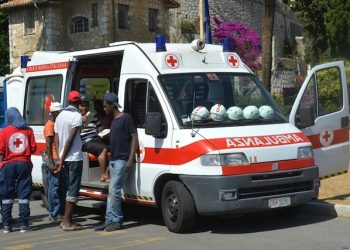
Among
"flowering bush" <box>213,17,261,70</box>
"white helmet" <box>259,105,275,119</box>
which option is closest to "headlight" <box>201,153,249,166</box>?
"white helmet" <box>259,105,275,119</box>

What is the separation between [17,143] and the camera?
29.5ft

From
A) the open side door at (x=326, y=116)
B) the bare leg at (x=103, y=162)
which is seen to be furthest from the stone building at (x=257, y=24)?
the bare leg at (x=103, y=162)

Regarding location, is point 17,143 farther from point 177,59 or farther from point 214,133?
point 214,133

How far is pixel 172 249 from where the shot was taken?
7.52 metres

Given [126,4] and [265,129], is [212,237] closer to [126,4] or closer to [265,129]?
[265,129]

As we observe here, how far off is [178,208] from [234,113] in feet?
4.98

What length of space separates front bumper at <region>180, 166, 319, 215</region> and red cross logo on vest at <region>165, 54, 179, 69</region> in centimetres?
171

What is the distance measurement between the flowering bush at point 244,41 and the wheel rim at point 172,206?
Answer: 29.8m

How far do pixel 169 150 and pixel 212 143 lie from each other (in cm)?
68

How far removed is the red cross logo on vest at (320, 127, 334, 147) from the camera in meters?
9.71

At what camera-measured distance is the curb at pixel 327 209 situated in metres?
9.16

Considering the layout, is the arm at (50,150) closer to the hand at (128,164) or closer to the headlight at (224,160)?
the hand at (128,164)

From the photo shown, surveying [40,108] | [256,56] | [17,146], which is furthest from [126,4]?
[17,146]

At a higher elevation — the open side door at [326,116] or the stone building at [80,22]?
the stone building at [80,22]
